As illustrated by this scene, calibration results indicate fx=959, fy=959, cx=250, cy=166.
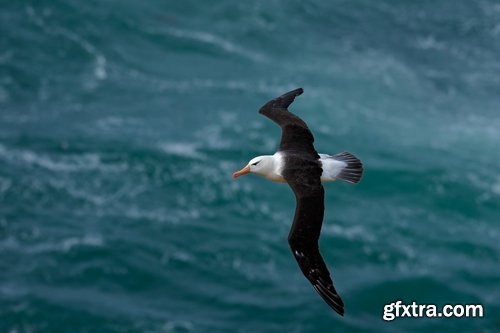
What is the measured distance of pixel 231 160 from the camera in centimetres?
3256

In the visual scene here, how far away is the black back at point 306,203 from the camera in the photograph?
12453 millimetres

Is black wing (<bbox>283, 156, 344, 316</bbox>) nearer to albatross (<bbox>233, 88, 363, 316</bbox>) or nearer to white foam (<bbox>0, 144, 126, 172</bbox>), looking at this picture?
albatross (<bbox>233, 88, 363, 316</bbox>)

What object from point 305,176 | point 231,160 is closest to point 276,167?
point 305,176

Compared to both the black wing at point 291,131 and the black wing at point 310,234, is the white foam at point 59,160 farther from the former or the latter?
the black wing at point 310,234

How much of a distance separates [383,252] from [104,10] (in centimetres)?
1805

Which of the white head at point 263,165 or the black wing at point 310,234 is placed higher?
the white head at point 263,165

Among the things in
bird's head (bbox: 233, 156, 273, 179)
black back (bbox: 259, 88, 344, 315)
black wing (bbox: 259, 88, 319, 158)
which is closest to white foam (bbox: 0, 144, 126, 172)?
black wing (bbox: 259, 88, 319, 158)

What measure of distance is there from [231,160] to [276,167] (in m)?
18.4

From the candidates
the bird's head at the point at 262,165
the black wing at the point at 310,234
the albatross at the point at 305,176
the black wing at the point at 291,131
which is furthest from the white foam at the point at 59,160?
the black wing at the point at 310,234

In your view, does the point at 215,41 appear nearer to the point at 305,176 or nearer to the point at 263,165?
the point at 263,165

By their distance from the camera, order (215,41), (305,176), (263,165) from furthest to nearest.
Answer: (215,41), (263,165), (305,176)

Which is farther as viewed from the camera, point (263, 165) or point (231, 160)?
point (231, 160)

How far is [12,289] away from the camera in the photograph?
84.8 ft

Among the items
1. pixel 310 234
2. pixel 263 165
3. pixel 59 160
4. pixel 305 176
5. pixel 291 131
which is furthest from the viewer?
pixel 59 160
